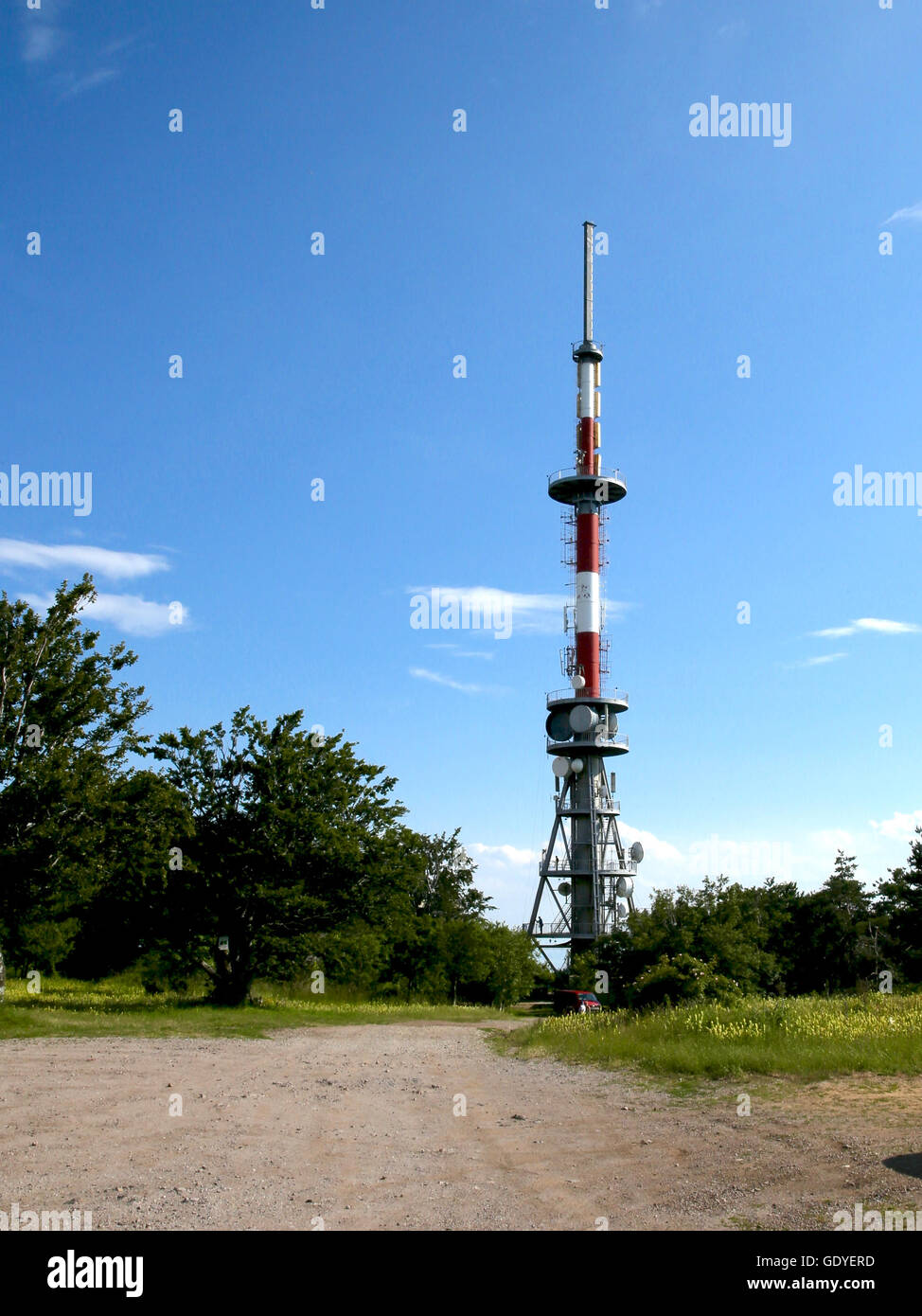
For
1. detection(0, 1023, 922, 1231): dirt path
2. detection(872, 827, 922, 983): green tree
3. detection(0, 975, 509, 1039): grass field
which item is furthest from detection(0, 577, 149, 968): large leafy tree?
detection(872, 827, 922, 983): green tree

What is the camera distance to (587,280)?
61.1 m

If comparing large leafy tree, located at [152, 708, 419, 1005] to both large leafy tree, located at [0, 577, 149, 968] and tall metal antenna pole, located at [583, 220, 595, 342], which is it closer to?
large leafy tree, located at [0, 577, 149, 968]

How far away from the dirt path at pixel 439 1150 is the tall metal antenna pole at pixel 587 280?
5068 cm

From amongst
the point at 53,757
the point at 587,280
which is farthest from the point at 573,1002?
the point at 587,280

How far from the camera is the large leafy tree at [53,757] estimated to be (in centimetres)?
2678

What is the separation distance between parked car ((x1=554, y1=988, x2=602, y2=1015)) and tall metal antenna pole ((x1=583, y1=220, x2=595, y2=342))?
40031 mm

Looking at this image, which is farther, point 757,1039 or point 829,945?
point 829,945

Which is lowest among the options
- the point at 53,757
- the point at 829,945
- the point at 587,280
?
the point at 829,945

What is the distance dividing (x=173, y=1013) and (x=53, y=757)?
9242 mm

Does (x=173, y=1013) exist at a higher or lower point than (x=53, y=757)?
lower

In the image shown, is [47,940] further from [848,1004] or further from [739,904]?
[848,1004]

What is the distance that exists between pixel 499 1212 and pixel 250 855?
2652cm

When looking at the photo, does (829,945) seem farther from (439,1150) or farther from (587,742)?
(439,1150)

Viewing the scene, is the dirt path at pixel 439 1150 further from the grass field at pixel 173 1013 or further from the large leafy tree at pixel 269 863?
the large leafy tree at pixel 269 863
